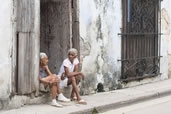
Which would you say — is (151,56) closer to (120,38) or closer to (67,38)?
(120,38)

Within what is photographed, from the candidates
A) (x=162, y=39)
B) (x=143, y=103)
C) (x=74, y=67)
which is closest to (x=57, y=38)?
(x=74, y=67)

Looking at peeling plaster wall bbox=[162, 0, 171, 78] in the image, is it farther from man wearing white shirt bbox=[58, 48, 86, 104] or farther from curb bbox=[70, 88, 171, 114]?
man wearing white shirt bbox=[58, 48, 86, 104]

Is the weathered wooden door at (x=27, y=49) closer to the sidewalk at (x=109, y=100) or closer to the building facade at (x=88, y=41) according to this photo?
the building facade at (x=88, y=41)

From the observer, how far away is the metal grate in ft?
28.3

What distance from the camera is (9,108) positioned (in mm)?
5902

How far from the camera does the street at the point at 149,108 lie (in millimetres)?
6535

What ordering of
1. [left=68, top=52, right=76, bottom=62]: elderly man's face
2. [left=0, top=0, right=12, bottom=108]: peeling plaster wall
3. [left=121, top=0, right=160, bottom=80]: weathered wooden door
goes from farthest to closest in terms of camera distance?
[left=121, top=0, right=160, bottom=80]: weathered wooden door → [left=68, top=52, right=76, bottom=62]: elderly man's face → [left=0, top=0, right=12, bottom=108]: peeling plaster wall

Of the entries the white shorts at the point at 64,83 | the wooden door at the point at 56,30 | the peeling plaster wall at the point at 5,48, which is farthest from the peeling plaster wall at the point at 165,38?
the peeling plaster wall at the point at 5,48

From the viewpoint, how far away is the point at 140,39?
29.7ft

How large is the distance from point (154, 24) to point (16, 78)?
4.91m

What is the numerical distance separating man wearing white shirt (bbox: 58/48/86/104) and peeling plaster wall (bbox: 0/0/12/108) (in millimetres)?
1254

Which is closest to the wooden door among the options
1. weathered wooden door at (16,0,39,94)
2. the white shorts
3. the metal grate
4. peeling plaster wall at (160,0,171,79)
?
the white shorts

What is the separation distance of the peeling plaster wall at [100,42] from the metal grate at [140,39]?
0.86ft

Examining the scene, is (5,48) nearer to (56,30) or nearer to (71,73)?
(71,73)
